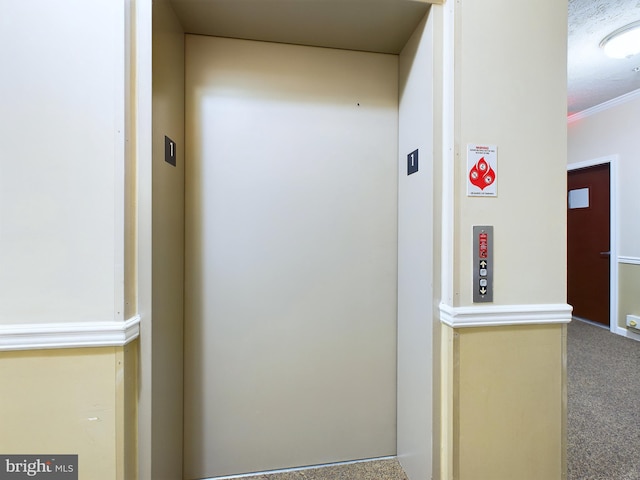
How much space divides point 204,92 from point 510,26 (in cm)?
141

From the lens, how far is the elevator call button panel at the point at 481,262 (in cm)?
117

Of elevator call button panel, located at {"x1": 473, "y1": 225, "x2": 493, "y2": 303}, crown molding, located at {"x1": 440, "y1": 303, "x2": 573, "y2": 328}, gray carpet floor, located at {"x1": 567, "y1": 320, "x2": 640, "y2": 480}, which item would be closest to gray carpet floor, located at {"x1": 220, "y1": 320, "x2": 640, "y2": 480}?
gray carpet floor, located at {"x1": 567, "y1": 320, "x2": 640, "y2": 480}

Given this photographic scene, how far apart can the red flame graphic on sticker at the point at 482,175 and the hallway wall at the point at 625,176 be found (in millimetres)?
3286

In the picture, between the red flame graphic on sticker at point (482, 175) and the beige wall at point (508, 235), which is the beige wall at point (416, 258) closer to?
the beige wall at point (508, 235)

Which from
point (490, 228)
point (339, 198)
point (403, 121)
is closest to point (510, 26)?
point (403, 121)

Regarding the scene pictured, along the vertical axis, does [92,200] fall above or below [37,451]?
above

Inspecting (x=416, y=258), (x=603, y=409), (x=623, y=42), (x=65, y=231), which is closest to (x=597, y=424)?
(x=603, y=409)

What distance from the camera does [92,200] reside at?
995mm

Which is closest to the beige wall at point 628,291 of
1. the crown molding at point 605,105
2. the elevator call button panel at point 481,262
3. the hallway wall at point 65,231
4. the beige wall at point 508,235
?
the crown molding at point 605,105

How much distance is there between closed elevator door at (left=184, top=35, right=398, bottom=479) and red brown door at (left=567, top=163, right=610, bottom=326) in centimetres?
356

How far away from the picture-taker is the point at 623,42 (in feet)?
6.81

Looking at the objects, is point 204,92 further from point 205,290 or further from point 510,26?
point 510,26

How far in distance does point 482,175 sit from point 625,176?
11.2ft

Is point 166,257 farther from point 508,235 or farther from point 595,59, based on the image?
point 595,59
